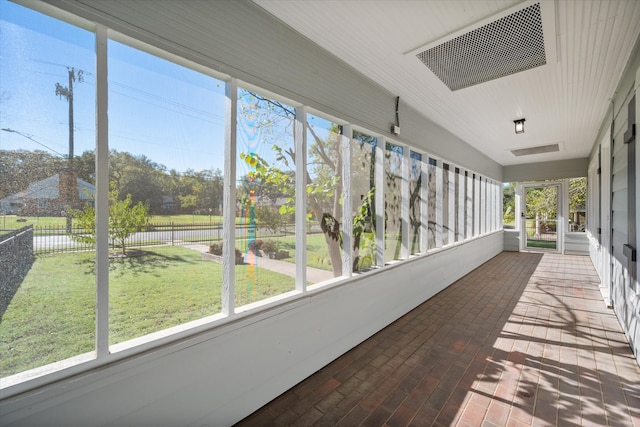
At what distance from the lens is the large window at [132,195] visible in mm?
1206

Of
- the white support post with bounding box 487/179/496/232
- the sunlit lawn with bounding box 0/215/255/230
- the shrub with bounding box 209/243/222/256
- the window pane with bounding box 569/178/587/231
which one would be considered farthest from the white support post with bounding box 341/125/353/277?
the window pane with bounding box 569/178/587/231

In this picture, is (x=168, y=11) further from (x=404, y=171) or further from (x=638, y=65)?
(x=638, y=65)

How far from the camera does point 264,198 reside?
217cm

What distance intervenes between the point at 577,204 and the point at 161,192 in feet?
37.2

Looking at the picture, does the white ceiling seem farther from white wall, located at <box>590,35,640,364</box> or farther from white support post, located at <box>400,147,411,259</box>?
white support post, located at <box>400,147,411,259</box>

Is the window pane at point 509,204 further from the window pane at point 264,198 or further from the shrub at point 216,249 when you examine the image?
the shrub at point 216,249

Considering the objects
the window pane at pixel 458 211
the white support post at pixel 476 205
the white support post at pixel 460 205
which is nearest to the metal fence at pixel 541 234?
the white support post at pixel 476 205

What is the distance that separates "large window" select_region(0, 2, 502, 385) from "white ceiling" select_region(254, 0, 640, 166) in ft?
2.22

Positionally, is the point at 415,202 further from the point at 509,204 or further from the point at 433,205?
Answer: the point at 509,204

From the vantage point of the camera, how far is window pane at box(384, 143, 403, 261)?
351 cm

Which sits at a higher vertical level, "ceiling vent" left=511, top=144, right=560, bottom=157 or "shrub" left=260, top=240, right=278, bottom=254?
"ceiling vent" left=511, top=144, right=560, bottom=157

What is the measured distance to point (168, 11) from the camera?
155 cm

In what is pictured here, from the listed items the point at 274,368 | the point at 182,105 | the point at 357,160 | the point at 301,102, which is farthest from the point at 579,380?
the point at 182,105

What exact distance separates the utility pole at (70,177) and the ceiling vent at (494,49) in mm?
2501
